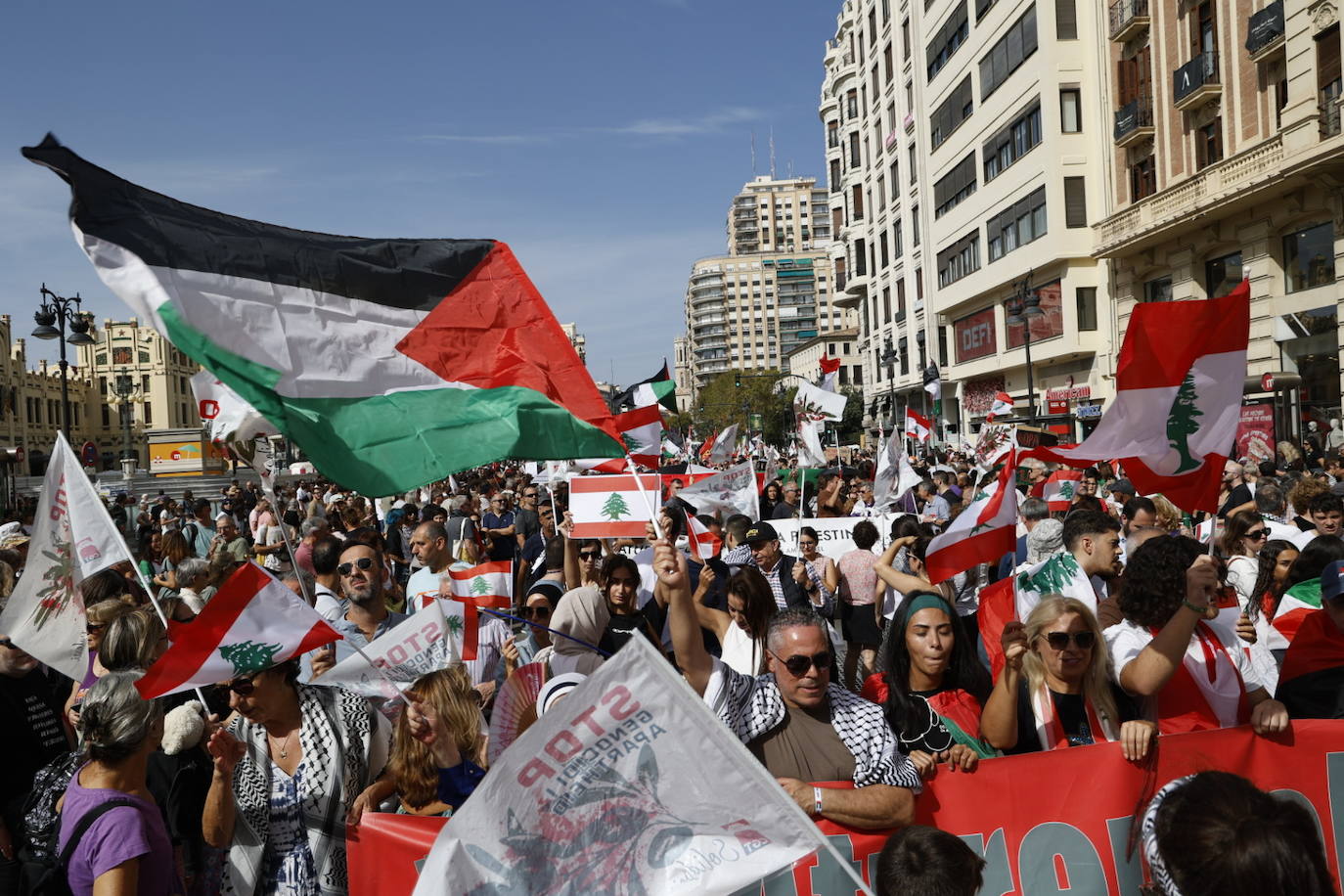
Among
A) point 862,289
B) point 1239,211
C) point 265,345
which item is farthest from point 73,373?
point 265,345

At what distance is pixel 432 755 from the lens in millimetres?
4027

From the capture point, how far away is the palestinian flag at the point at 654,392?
1419 centimetres

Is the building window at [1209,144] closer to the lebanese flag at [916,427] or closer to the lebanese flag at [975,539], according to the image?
the lebanese flag at [916,427]

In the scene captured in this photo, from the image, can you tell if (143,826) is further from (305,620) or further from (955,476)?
(955,476)

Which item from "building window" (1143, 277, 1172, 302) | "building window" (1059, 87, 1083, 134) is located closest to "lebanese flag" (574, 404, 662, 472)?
"building window" (1143, 277, 1172, 302)

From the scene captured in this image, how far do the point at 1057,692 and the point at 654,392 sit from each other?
11.2 metres

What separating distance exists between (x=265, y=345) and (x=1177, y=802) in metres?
3.67

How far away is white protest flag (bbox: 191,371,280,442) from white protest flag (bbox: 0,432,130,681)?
745 mm

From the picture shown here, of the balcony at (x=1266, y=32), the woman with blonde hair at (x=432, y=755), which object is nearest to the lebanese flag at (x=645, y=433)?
the woman with blonde hair at (x=432, y=755)

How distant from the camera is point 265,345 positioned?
442 cm

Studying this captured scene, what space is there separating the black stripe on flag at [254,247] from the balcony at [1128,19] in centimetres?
3237

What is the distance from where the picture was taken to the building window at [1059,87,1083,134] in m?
35.3

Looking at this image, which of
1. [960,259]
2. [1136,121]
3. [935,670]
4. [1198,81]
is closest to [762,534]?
[935,670]

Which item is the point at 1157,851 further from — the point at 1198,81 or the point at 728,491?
the point at 1198,81
